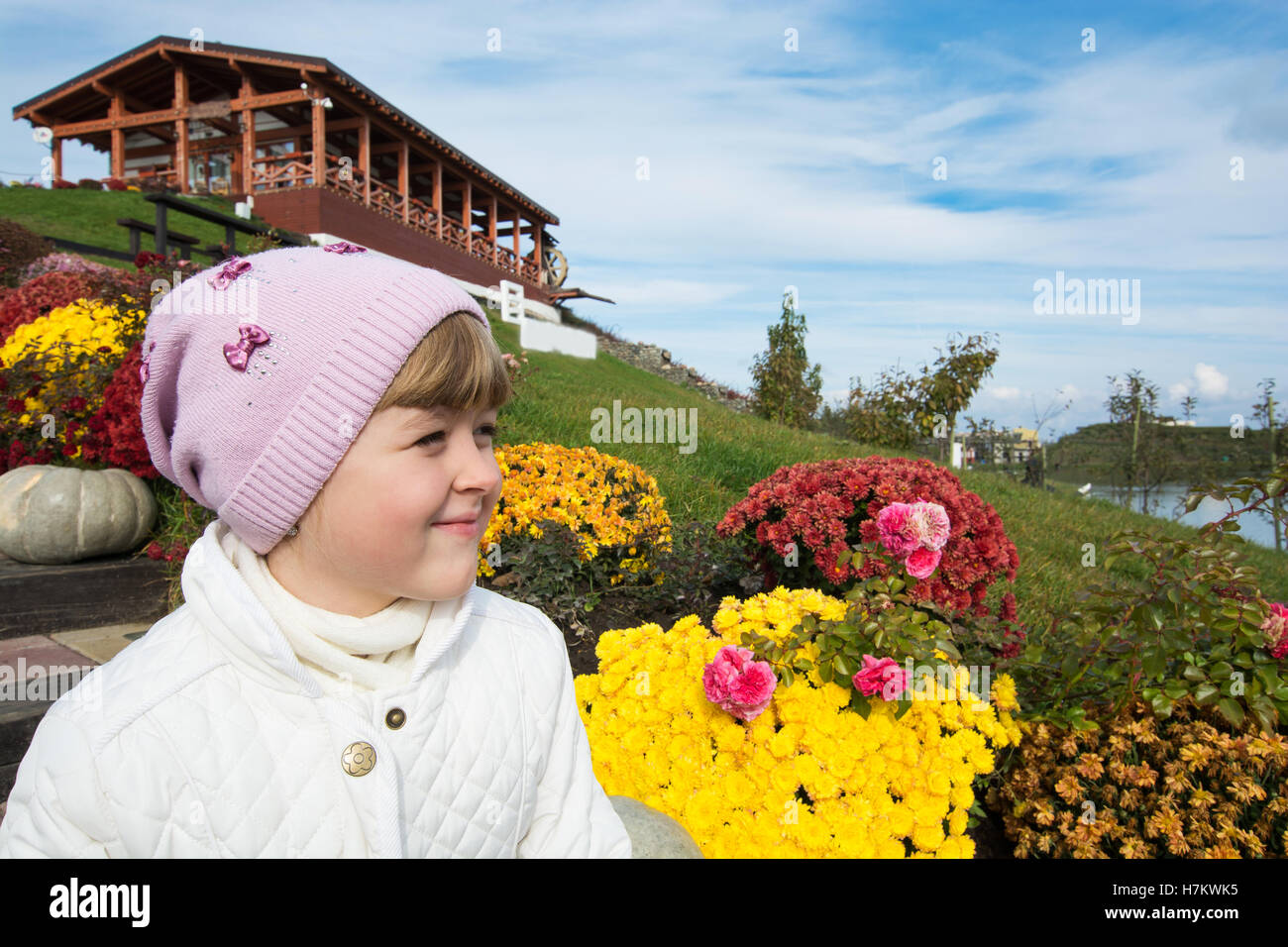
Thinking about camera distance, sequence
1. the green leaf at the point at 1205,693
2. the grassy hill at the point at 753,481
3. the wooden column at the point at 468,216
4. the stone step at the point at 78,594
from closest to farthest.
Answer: the green leaf at the point at 1205,693 < the stone step at the point at 78,594 < the grassy hill at the point at 753,481 < the wooden column at the point at 468,216

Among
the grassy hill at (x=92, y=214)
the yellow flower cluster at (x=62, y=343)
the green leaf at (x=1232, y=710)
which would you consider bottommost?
the green leaf at (x=1232, y=710)

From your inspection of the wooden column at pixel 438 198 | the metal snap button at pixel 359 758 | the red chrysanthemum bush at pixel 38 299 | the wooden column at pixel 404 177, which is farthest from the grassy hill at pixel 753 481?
the wooden column at pixel 438 198

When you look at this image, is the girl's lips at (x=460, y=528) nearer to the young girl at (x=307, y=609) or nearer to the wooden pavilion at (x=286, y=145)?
the young girl at (x=307, y=609)

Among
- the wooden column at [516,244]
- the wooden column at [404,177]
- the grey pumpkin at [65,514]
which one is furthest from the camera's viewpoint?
the wooden column at [516,244]

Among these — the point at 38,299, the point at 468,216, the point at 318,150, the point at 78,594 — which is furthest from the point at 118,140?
the point at 78,594

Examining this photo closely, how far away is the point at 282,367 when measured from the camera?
1112 mm

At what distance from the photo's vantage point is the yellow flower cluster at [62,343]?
488 centimetres

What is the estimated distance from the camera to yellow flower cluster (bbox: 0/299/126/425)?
192 inches

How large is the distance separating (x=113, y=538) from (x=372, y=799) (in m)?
4.40

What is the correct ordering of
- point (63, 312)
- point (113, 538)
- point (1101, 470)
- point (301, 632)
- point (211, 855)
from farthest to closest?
point (1101, 470) < point (63, 312) < point (113, 538) < point (301, 632) < point (211, 855)

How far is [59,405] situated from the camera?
4.80 meters
